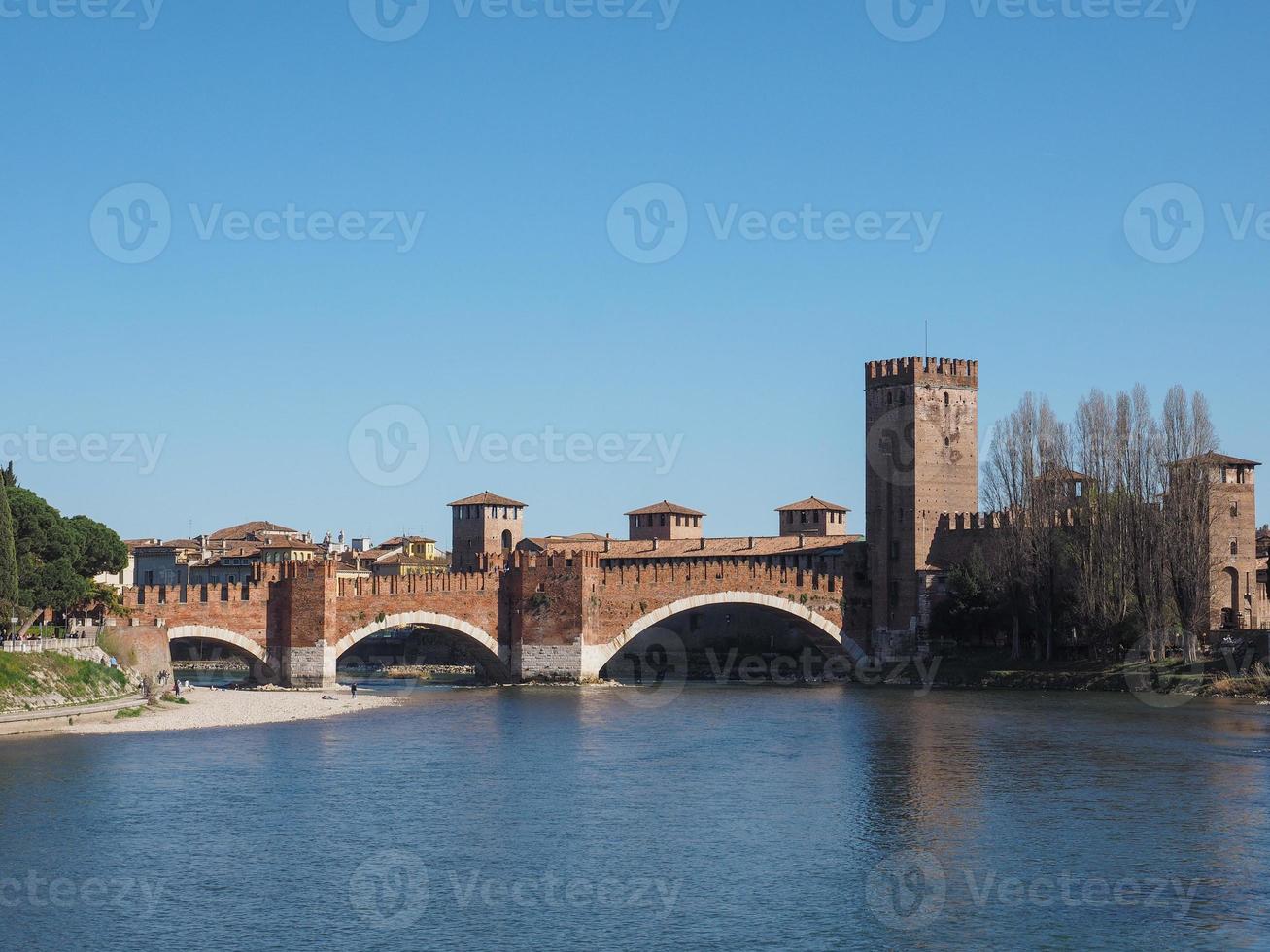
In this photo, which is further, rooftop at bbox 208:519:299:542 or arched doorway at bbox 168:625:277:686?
rooftop at bbox 208:519:299:542

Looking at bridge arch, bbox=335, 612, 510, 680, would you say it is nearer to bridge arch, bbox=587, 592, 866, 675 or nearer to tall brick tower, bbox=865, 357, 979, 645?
bridge arch, bbox=587, 592, 866, 675

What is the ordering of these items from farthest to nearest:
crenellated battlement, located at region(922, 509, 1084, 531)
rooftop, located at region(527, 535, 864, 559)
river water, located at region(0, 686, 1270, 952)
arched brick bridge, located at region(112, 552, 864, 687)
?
rooftop, located at region(527, 535, 864, 559), crenellated battlement, located at region(922, 509, 1084, 531), arched brick bridge, located at region(112, 552, 864, 687), river water, located at region(0, 686, 1270, 952)

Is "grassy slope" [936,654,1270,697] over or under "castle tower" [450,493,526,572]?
under

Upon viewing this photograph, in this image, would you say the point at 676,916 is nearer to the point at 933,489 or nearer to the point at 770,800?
the point at 770,800

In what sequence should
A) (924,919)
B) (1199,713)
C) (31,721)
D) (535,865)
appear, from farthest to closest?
(1199,713)
(31,721)
(535,865)
(924,919)

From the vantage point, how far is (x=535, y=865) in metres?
20.6

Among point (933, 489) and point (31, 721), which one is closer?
point (31, 721)

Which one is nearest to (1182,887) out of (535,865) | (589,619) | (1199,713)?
(535,865)

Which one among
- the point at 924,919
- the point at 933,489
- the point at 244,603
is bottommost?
the point at 924,919

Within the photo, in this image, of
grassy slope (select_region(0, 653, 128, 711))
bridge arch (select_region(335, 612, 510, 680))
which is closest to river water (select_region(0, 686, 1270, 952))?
grassy slope (select_region(0, 653, 128, 711))

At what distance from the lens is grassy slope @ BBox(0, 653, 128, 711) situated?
3156 cm

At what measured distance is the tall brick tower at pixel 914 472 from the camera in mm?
51406

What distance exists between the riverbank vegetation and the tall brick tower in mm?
2546

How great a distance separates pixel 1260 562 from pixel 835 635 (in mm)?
17601
